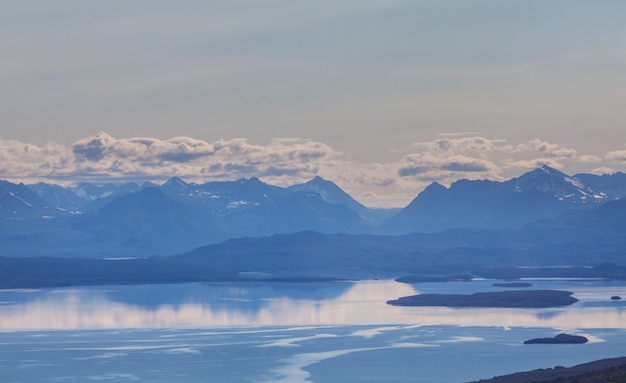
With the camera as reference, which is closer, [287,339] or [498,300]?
[287,339]

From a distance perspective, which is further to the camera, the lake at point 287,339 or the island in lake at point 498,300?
the island in lake at point 498,300

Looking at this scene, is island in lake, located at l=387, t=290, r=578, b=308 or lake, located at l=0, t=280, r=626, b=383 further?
island in lake, located at l=387, t=290, r=578, b=308

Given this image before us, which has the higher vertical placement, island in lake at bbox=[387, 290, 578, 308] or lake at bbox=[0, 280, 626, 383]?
island in lake at bbox=[387, 290, 578, 308]

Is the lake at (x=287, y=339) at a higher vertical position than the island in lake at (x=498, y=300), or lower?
lower

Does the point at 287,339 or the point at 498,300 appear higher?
the point at 498,300
